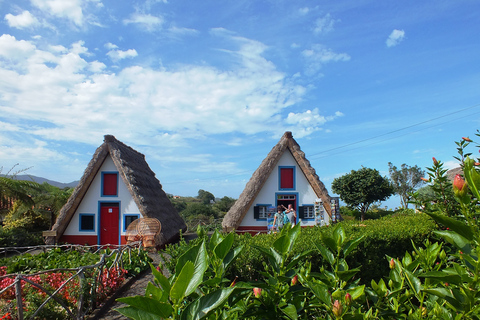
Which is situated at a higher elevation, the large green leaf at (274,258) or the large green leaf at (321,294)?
the large green leaf at (274,258)

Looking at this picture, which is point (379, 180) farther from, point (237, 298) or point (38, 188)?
point (237, 298)

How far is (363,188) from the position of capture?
22.0m

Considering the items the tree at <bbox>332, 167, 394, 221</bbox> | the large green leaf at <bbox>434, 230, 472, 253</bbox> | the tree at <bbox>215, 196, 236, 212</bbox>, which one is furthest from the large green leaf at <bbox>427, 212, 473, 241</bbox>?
the tree at <bbox>215, 196, 236, 212</bbox>

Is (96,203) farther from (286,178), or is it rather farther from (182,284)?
(182,284)

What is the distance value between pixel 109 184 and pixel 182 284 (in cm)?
1397

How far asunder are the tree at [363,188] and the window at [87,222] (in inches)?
648

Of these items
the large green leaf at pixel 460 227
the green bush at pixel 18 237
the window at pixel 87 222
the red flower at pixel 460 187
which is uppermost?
the red flower at pixel 460 187

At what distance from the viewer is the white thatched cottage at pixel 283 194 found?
1343 centimetres

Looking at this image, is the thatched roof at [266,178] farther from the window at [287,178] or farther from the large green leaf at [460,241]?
the large green leaf at [460,241]

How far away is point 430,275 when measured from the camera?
109cm

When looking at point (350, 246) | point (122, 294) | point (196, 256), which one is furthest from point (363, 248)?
point (122, 294)

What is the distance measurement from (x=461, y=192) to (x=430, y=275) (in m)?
0.30

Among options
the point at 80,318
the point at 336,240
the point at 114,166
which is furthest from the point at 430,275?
the point at 114,166

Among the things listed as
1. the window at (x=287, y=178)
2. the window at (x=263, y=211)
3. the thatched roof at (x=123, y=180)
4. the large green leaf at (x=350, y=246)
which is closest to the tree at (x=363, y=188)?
the window at (x=287, y=178)
